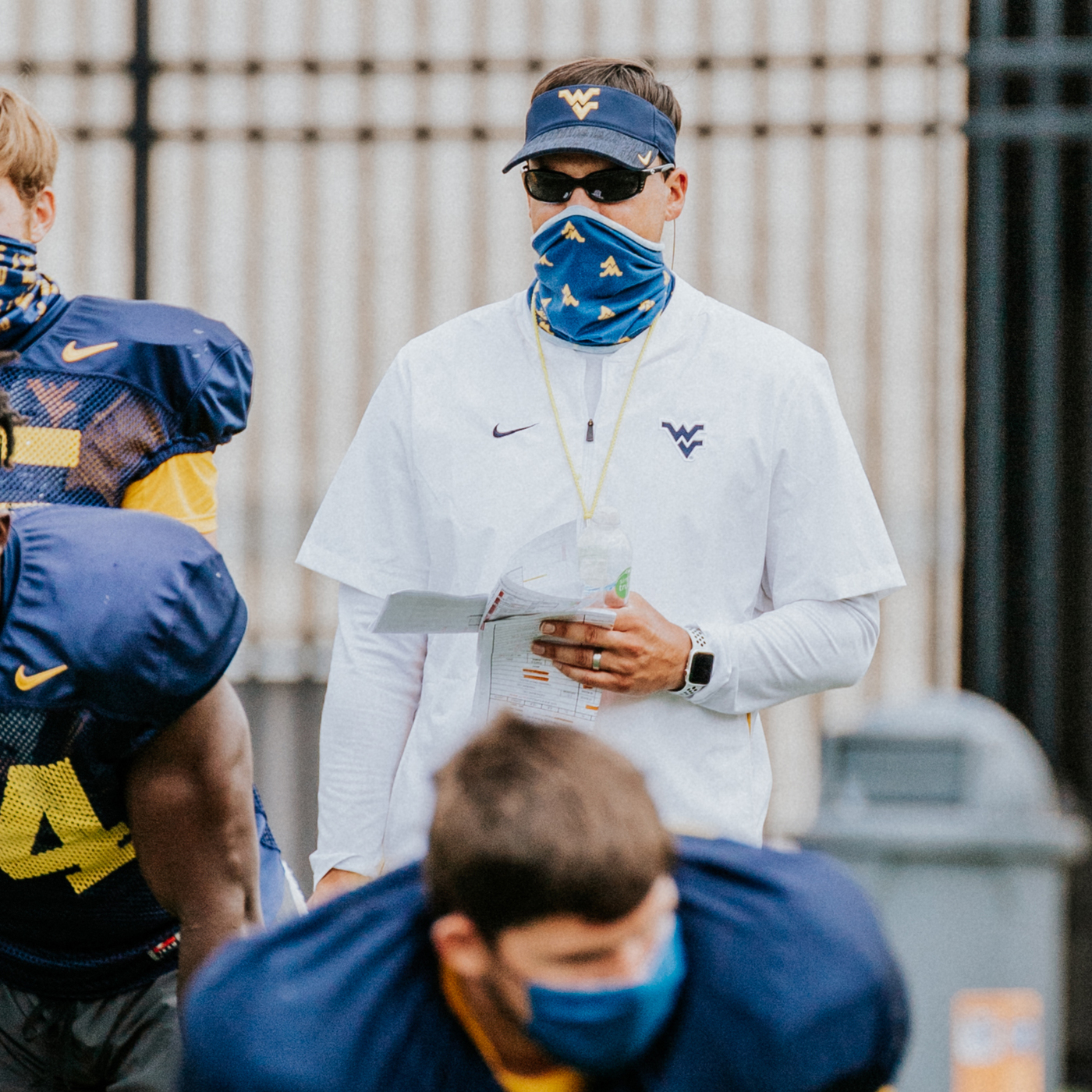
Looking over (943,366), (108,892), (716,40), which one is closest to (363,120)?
(716,40)

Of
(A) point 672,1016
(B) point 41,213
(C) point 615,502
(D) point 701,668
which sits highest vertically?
(B) point 41,213

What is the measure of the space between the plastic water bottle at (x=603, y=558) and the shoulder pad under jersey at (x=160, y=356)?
542 mm

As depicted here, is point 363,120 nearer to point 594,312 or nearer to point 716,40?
point 716,40

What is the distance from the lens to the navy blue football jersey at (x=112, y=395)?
2.22 m

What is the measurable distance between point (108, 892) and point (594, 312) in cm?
120

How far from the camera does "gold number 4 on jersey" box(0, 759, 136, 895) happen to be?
6.06 feet

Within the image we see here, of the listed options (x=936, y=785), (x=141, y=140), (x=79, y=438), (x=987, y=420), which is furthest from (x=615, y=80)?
(x=141, y=140)

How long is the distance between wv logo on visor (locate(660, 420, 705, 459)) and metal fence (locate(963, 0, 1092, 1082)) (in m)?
2.46

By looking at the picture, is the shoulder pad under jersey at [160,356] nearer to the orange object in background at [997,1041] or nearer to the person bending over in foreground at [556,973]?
the person bending over in foreground at [556,973]

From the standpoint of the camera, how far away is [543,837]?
1.49 meters

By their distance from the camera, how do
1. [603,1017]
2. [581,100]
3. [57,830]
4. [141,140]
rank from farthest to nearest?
1. [141,140]
2. [581,100]
3. [57,830]
4. [603,1017]

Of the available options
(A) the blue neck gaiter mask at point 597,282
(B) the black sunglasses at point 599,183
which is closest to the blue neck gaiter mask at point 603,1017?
(A) the blue neck gaiter mask at point 597,282

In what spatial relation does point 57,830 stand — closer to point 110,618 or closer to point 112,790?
point 112,790

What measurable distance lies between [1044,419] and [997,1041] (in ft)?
8.95
